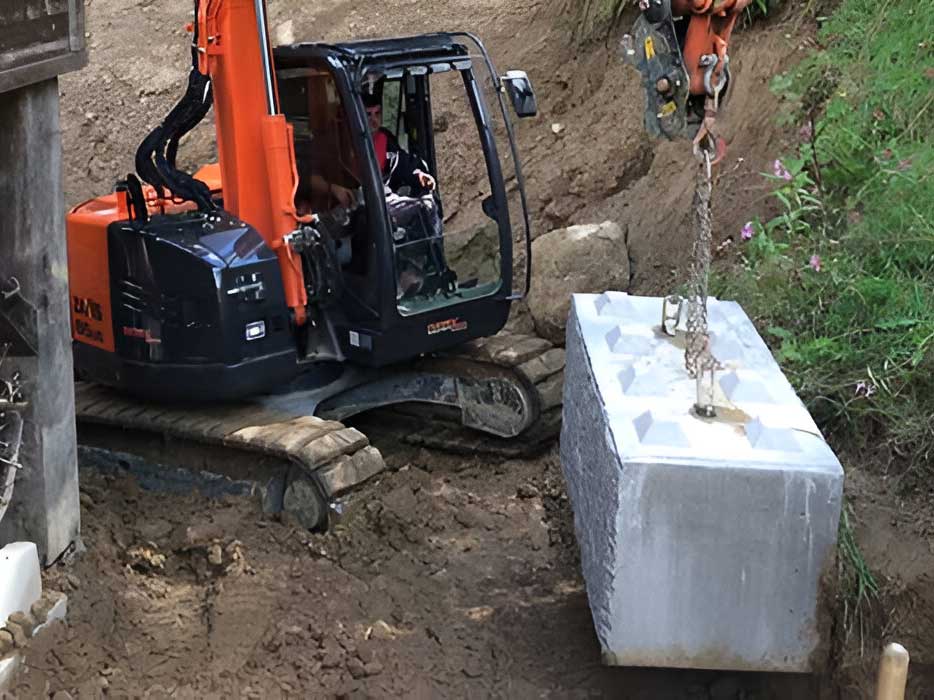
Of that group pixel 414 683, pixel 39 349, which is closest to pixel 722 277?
pixel 414 683

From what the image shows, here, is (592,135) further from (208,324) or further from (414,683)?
(414,683)

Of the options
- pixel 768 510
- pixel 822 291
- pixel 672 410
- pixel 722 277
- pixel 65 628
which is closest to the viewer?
pixel 768 510

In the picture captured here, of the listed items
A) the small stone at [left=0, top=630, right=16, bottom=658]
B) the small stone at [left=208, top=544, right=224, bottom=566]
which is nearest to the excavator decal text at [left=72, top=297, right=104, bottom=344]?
the small stone at [left=208, top=544, right=224, bottom=566]

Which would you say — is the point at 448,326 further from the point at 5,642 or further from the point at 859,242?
the point at 5,642

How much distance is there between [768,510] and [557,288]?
404 centimetres

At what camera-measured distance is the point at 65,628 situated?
4203 mm

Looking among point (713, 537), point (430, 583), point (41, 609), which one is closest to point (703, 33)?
point (713, 537)

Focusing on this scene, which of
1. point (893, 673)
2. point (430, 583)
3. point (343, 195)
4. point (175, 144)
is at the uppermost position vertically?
point (175, 144)

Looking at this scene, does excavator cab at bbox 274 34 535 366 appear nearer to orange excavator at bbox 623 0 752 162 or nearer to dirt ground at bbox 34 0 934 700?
dirt ground at bbox 34 0 934 700

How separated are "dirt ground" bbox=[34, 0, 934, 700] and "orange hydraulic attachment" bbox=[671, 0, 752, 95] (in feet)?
5.03

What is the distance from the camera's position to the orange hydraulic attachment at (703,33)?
11.4 ft

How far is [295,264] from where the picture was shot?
5.58 m

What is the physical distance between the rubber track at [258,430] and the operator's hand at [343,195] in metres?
0.97

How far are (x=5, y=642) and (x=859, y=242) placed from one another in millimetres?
3663
